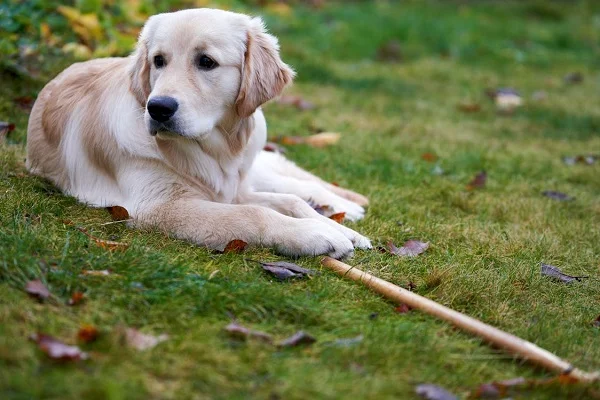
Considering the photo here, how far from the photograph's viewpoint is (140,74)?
3703mm

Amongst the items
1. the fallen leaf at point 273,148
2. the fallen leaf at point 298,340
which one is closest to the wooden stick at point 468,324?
the fallen leaf at point 298,340

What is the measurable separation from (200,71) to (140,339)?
60.0 inches

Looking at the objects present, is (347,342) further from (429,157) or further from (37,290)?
(429,157)

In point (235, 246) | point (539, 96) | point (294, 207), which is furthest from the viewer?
point (539, 96)

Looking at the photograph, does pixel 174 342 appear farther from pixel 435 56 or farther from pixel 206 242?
pixel 435 56

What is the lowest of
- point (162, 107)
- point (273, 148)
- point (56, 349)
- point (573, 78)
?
point (573, 78)

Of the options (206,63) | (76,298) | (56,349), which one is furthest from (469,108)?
(56,349)

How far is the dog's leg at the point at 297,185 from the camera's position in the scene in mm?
4258

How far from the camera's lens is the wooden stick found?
2602 millimetres

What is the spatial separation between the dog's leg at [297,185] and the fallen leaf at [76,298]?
172 cm

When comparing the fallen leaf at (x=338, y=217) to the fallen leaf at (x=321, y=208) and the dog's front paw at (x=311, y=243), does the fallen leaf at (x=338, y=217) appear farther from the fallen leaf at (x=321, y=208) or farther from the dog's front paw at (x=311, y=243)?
the dog's front paw at (x=311, y=243)

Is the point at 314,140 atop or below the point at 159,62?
below

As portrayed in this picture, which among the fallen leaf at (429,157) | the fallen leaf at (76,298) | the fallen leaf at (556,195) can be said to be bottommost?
the fallen leaf at (429,157)

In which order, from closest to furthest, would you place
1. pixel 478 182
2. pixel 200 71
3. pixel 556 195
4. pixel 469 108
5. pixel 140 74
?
pixel 200 71, pixel 140 74, pixel 556 195, pixel 478 182, pixel 469 108
